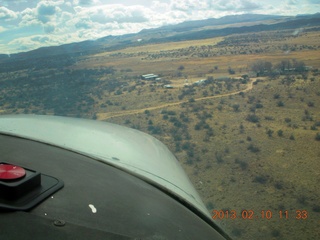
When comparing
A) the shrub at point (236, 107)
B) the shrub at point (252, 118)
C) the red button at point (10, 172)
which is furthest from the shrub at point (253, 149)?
the red button at point (10, 172)

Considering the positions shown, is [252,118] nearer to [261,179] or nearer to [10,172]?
[261,179]

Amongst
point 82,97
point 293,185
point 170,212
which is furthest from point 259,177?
point 82,97

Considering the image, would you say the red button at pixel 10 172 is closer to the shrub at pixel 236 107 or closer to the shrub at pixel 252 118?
the shrub at pixel 252 118

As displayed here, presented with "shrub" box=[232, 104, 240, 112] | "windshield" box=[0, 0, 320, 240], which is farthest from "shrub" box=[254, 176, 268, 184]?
"shrub" box=[232, 104, 240, 112]

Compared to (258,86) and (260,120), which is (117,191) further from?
(258,86)

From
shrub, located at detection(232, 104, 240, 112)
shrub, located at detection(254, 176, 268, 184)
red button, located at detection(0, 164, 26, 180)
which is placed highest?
red button, located at detection(0, 164, 26, 180)

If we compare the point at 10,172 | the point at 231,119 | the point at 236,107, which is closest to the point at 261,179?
the point at 231,119

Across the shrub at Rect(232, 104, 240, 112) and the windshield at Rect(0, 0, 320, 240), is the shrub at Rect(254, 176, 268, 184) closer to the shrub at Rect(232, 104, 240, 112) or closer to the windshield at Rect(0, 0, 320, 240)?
the windshield at Rect(0, 0, 320, 240)
